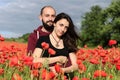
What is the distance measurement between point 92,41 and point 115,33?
11.3 metres

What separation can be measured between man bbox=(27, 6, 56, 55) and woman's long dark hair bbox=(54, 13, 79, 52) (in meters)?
0.42

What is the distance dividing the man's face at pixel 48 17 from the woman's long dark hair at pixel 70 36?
1.38ft

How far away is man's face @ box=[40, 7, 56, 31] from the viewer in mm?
7188

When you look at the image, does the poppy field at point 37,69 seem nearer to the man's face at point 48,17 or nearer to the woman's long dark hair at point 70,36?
the woman's long dark hair at point 70,36

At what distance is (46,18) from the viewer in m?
7.29

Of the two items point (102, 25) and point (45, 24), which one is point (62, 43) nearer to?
point (45, 24)

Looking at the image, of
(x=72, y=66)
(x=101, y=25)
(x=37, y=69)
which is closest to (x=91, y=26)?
(x=101, y=25)

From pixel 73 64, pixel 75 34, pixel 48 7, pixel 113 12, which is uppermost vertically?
pixel 113 12

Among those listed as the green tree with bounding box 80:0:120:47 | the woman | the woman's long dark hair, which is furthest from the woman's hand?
the green tree with bounding box 80:0:120:47

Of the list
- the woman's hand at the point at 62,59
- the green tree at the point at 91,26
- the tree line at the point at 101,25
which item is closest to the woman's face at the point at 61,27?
the woman's hand at the point at 62,59

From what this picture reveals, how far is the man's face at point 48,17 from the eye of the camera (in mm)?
7188

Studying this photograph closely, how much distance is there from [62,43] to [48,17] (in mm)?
678

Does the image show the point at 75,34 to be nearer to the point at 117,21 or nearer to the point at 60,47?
the point at 60,47

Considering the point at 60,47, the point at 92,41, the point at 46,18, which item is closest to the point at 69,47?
the point at 60,47
